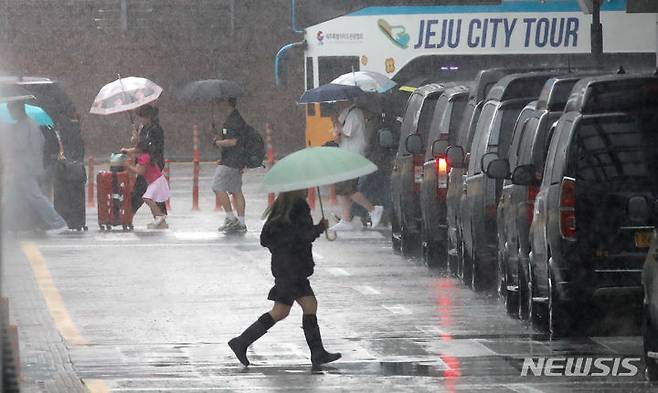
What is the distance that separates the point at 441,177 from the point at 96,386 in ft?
27.0

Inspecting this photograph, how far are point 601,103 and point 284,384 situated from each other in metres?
3.28

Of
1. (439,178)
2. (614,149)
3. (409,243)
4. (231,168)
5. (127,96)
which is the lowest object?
(409,243)

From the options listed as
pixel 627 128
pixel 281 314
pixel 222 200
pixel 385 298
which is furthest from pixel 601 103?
pixel 222 200

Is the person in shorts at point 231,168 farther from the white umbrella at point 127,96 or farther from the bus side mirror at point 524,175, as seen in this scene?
the bus side mirror at point 524,175

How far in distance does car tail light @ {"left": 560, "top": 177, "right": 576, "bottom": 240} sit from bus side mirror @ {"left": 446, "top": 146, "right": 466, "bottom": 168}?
436cm

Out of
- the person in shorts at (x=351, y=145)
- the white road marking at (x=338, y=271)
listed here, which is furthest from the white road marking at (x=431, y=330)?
the person in shorts at (x=351, y=145)

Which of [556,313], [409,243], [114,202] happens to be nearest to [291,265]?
[556,313]

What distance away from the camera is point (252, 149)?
2420 cm

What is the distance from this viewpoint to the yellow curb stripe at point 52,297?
13.7 meters

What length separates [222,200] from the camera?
947 inches

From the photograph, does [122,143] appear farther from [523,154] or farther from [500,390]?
[500,390]

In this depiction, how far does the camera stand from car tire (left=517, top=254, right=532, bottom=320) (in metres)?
13.9

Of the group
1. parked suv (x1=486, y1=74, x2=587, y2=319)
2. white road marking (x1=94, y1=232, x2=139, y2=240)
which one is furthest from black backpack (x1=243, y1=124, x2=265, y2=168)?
parked suv (x1=486, y1=74, x2=587, y2=319)
